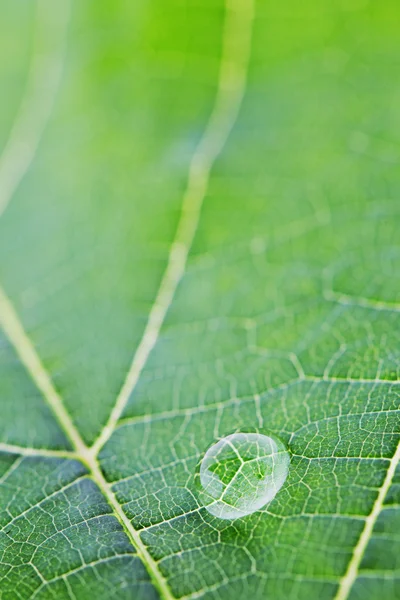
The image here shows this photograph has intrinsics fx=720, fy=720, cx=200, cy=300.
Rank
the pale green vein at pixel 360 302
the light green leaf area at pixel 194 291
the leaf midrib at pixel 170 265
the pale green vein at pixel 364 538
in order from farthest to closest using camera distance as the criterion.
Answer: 1. the pale green vein at pixel 360 302
2. the leaf midrib at pixel 170 265
3. the light green leaf area at pixel 194 291
4. the pale green vein at pixel 364 538

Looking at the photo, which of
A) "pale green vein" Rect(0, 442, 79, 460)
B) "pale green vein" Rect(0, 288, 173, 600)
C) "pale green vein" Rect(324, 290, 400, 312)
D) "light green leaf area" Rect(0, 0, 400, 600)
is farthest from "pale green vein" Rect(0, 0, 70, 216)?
"pale green vein" Rect(324, 290, 400, 312)

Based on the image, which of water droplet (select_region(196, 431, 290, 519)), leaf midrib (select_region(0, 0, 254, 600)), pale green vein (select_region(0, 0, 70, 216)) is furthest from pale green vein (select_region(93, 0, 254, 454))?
pale green vein (select_region(0, 0, 70, 216))

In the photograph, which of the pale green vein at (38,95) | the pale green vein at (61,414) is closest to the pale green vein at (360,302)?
A: the pale green vein at (61,414)

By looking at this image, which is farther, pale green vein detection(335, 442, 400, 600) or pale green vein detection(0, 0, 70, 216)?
pale green vein detection(0, 0, 70, 216)

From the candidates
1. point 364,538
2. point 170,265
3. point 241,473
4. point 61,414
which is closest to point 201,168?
→ point 170,265

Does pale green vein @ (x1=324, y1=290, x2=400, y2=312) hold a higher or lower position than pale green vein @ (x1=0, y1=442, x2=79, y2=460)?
higher

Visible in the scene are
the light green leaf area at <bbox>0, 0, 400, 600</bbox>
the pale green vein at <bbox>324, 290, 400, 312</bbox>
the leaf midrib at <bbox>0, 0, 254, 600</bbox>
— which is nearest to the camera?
the light green leaf area at <bbox>0, 0, 400, 600</bbox>

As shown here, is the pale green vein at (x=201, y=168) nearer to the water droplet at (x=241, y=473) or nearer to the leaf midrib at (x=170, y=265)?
the leaf midrib at (x=170, y=265)

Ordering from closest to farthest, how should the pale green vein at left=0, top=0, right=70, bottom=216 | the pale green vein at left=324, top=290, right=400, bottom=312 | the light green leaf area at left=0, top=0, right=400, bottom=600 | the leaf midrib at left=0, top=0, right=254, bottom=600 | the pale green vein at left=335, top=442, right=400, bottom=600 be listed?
the pale green vein at left=335, top=442, right=400, bottom=600 → the light green leaf area at left=0, top=0, right=400, bottom=600 → the leaf midrib at left=0, top=0, right=254, bottom=600 → the pale green vein at left=324, top=290, right=400, bottom=312 → the pale green vein at left=0, top=0, right=70, bottom=216

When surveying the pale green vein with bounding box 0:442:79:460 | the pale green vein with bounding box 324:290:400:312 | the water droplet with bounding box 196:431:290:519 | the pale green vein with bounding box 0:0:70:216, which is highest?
the pale green vein with bounding box 0:0:70:216

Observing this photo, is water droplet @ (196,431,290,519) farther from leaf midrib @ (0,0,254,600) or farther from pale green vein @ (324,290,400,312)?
pale green vein @ (324,290,400,312)
